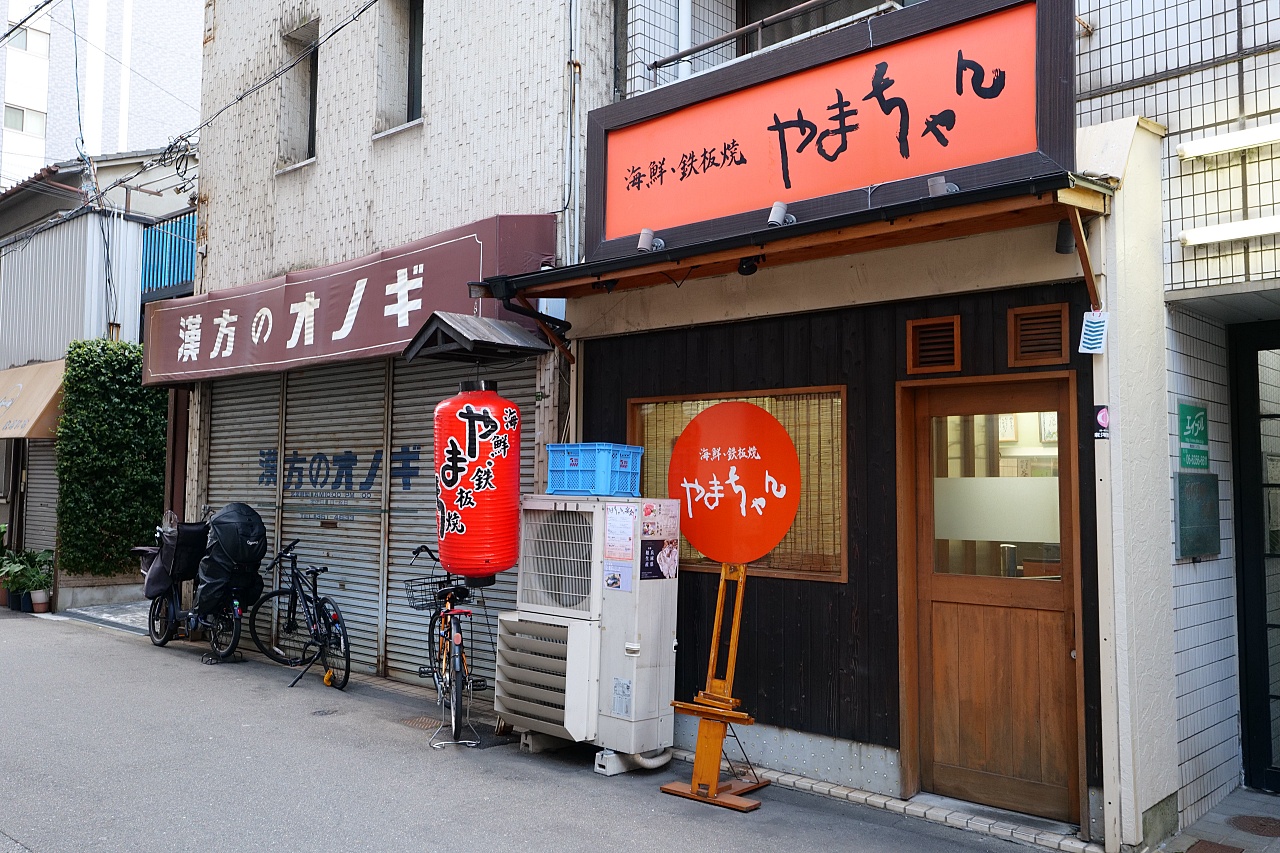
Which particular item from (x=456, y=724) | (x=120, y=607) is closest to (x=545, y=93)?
(x=456, y=724)

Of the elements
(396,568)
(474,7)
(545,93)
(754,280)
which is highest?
(474,7)

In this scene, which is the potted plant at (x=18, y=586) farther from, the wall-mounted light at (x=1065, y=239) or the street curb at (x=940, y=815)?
the wall-mounted light at (x=1065, y=239)

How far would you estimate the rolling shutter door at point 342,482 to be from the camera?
35.9 ft

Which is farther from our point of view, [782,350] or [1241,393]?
[782,350]

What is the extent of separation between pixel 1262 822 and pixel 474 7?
9402 millimetres

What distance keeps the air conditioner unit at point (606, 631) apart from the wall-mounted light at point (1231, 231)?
3.81m

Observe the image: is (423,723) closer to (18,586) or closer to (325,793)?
(325,793)

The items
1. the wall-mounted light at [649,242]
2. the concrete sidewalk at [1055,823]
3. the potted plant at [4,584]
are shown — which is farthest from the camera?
the potted plant at [4,584]

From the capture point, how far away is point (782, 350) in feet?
24.2

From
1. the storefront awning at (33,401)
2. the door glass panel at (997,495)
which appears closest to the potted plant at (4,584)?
the storefront awning at (33,401)

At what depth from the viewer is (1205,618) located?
254 inches

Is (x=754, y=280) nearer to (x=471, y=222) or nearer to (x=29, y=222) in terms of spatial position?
(x=471, y=222)

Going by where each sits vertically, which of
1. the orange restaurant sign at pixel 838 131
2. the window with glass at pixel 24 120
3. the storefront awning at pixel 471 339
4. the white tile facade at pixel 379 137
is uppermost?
the window with glass at pixel 24 120

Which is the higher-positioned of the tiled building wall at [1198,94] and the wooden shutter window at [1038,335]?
the tiled building wall at [1198,94]
